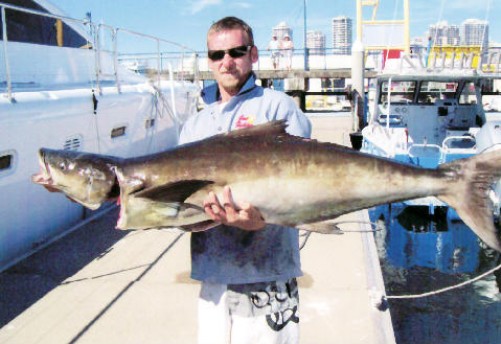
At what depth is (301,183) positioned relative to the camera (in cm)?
226

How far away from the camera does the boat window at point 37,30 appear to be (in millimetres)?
8555

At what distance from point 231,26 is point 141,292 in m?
3.03

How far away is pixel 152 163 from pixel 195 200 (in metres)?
0.30

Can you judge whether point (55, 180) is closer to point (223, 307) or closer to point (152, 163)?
point (152, 163)

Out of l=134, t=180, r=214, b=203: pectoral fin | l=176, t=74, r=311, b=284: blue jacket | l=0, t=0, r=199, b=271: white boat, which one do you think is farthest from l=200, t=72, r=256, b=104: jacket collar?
l=0, t=0, r=199, b=271: white boat

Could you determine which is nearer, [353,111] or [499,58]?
[499,58]

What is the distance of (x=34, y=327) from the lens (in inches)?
160

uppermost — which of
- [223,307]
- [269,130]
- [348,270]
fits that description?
[269,130]

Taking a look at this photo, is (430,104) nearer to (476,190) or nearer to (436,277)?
(436,277)

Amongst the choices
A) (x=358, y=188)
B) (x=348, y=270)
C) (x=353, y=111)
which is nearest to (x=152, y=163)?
(x=358, y=188)

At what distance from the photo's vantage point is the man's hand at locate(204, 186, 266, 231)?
2.19m

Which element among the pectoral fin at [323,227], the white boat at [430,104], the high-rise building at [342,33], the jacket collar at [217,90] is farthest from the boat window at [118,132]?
the high-rise building at [342,33]

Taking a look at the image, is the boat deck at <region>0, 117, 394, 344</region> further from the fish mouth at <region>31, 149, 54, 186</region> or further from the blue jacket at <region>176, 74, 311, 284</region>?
the fish mouth at <region>31, 149, 54, 186</region>

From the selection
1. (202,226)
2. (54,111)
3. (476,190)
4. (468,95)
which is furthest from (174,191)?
(468,95)
